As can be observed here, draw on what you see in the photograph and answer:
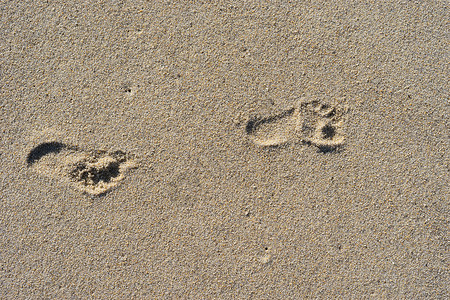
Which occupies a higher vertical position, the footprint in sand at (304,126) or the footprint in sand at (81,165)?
the footprint in sand at (304,126)

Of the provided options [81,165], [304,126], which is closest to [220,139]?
[304,126]

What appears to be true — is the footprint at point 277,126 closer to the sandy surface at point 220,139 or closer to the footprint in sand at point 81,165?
the sandy surface at point 220,139

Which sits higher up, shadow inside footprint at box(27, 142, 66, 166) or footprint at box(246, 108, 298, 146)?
footprint at box(246, 108, 298, 146)

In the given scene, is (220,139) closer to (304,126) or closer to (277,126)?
(277,126)

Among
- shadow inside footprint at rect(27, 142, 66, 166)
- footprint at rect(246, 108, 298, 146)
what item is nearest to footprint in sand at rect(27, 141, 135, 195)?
shadow inside footprint at rect(27, 142, 66, 166)

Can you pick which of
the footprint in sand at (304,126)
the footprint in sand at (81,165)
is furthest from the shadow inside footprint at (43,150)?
the footprint in sand at (304,126)

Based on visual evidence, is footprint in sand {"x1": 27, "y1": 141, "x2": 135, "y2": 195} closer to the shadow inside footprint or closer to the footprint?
the shadow inside footprint

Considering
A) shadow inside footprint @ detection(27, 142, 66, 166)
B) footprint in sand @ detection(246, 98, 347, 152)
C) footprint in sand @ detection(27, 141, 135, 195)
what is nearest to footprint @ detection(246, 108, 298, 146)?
footprint in sand @ detection(246, 98, 347, 152)

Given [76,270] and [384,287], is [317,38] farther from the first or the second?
[76,270]

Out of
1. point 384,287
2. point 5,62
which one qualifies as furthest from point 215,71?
point 384,287
